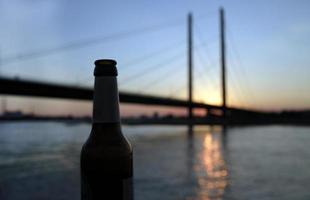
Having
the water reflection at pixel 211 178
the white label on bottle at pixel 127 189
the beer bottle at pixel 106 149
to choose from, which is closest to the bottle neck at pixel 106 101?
the beer bottle at pixel 106 149

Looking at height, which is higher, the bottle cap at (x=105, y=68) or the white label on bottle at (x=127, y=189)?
the bottle cap at (x=105, y=68)

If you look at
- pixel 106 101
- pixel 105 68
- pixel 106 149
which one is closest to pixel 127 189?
pixel 106 149

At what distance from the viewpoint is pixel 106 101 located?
4.25 feet

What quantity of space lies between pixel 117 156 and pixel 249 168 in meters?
9.53

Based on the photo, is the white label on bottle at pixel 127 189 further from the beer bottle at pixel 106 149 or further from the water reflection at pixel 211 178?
the water reflection at pixel 211 178

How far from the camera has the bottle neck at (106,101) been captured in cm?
129

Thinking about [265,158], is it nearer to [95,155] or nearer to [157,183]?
[157,183]

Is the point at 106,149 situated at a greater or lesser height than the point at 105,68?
lesser

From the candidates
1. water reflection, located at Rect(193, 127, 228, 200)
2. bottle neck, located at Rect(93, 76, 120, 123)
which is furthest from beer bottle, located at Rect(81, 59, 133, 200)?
water reflection, located at Rect(193, 127, 228, 200)

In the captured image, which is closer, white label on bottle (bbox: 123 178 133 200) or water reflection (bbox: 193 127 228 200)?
white label on bottle (bbox: 123 178 133 200)

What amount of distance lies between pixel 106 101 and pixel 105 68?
0.38ft

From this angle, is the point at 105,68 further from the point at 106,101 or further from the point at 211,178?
the point at 211,178

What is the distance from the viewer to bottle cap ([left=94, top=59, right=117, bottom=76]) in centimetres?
133

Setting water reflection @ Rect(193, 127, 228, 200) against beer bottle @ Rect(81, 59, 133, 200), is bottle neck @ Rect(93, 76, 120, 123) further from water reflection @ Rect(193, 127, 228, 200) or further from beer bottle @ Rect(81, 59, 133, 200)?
water reflection @ Rect(193, 127, 228, 200)
